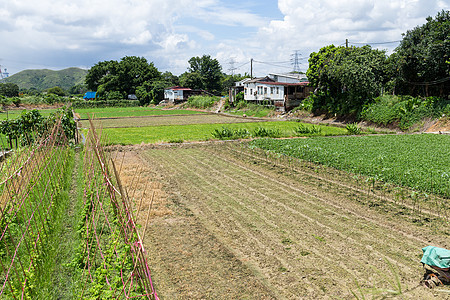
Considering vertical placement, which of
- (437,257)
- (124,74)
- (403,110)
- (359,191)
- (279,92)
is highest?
(124,74)

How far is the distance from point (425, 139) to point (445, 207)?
1319cm

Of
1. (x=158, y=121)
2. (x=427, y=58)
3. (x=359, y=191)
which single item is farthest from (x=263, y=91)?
(x=359, y=191)

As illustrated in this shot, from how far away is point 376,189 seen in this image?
36.5 feet

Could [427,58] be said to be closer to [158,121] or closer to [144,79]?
[158,121]

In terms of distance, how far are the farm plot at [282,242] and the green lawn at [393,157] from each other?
137 centimetres

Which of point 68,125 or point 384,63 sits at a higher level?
point 384,63

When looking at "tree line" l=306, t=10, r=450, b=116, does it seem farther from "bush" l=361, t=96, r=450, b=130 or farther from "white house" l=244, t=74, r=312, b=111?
"white house" l=244, t=74, r=312, b=111

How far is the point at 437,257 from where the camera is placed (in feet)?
18.2

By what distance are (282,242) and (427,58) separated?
26.2 meters

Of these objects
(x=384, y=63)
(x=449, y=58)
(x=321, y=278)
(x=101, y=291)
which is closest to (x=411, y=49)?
(x=449, y=58)

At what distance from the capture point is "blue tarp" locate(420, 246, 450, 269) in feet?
17.8

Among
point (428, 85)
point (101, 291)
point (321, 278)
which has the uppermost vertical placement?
point (428, 85)

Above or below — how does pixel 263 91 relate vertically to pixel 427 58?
below

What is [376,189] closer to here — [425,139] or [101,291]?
[101,291]
